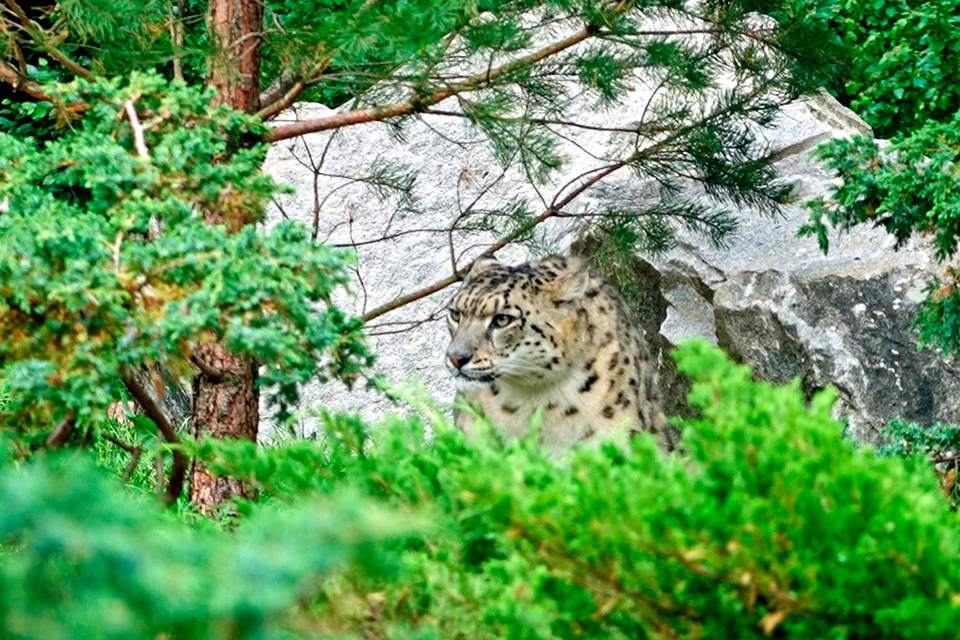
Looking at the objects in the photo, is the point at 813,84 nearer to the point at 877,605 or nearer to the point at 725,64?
the point at 725,64

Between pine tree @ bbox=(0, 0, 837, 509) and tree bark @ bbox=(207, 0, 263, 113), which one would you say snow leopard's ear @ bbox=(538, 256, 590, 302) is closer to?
pine tree @ bbox=(0, 0, 837, 509)

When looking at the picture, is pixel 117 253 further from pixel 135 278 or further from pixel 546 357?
pixel 546 357

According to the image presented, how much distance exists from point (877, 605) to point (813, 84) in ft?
14.8

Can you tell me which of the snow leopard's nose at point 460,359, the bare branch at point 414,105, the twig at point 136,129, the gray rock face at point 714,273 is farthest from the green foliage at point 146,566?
the gray rock face at point 714,273

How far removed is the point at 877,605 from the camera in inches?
94.3

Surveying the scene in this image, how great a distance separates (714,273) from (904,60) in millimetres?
3426

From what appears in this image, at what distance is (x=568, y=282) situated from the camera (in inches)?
242

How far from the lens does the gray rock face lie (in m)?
7.38

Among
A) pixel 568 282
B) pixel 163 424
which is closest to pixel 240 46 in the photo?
pixel 568 282

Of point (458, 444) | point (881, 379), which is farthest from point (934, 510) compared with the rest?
point (881, 379)

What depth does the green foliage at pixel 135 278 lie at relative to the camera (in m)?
3.23

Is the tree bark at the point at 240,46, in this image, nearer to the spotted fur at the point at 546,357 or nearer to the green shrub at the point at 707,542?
the spotted fur at the point at 546,357

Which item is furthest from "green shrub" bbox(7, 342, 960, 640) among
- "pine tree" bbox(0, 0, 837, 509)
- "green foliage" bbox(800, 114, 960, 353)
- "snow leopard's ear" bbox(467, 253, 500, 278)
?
"snow leopard's ear" bbox(467, 253, 500, 278)

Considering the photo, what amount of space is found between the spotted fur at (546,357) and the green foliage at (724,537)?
3.22 meters
